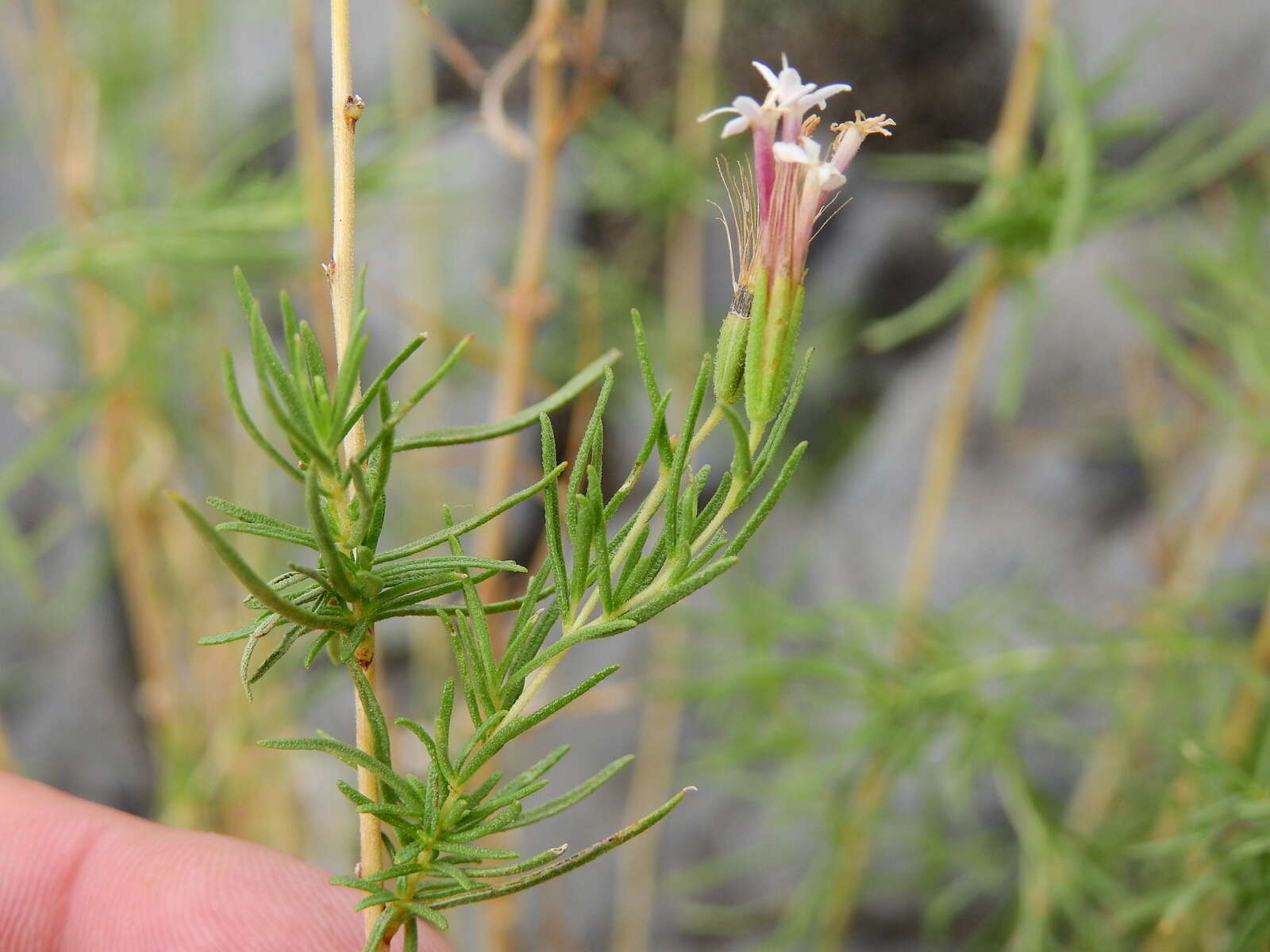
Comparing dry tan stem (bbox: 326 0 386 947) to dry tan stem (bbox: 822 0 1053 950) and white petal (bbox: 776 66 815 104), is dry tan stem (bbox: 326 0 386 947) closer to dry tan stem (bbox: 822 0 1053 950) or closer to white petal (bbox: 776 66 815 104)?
white petal (bbox: 776 66 815 104)

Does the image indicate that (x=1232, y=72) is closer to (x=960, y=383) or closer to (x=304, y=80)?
(x=960, y=383)

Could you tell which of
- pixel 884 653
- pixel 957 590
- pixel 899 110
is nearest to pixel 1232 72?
pixel 899 110

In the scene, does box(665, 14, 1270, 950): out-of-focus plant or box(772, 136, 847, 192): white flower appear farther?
box(665, 14, 1270, 950): out-of-focus plant

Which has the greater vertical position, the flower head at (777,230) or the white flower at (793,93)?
the white flower at (793,93)

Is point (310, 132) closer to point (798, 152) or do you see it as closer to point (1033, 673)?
point (798, 152)

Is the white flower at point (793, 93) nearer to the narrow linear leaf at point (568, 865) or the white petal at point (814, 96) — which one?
the white petal at point (814, 96)

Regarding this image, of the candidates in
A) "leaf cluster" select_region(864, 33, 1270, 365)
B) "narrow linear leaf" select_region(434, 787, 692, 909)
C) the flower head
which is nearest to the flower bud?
the flower head

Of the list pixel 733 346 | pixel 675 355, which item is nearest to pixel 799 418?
pixel 675 355

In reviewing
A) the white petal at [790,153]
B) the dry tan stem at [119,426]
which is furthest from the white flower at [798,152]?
the dry tan stem at [119,426]
